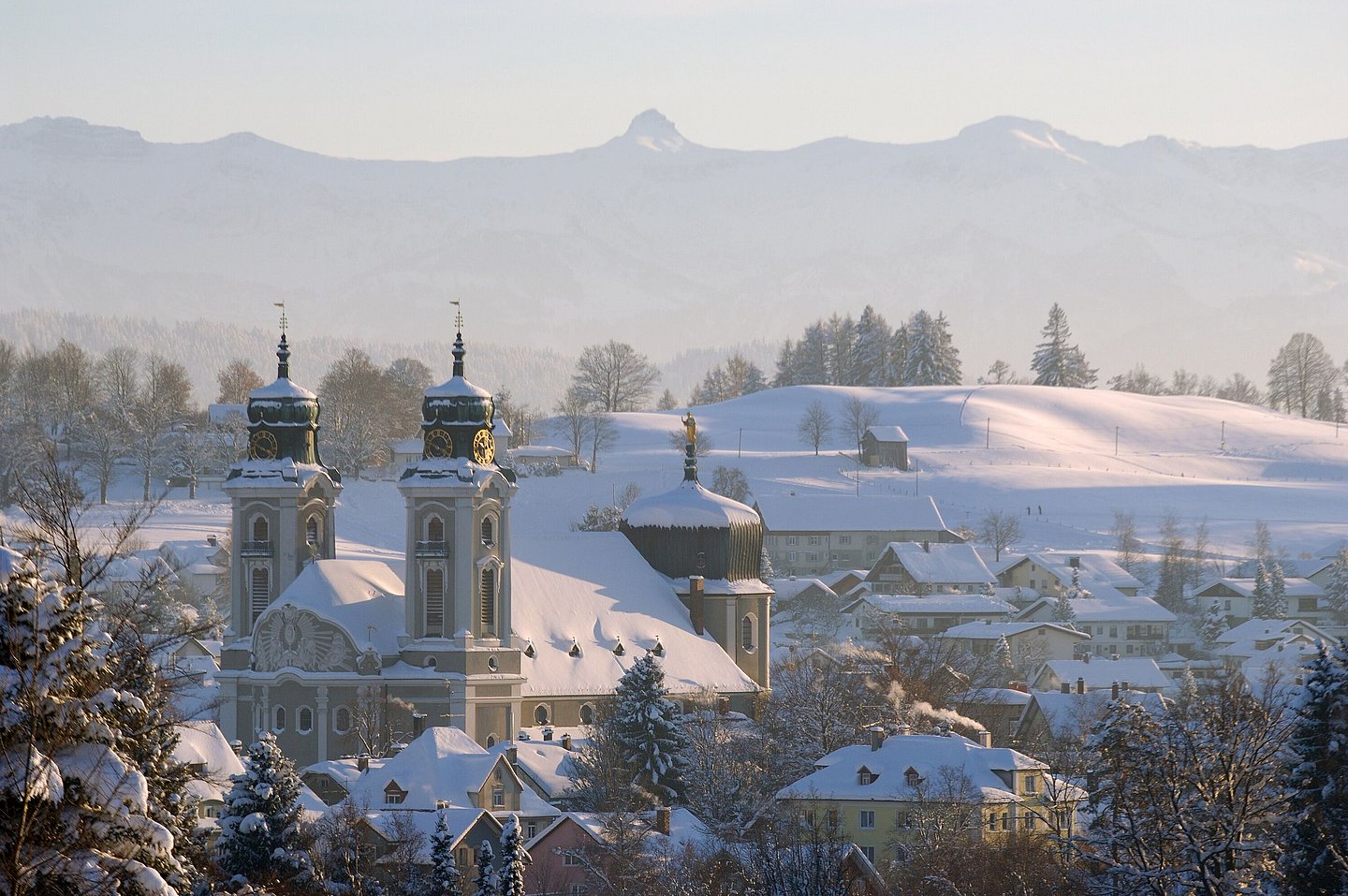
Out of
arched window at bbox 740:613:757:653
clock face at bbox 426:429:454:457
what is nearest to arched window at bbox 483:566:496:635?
clock face at bbox 426:429:454:457

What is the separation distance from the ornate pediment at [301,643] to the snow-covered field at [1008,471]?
43.6 meters

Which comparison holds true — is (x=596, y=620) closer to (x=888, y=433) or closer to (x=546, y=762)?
(x=546, y=762)

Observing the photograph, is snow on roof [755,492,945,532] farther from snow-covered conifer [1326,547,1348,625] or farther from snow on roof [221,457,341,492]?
snow on roof [221,457,341,492]

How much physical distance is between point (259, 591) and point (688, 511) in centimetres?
1734

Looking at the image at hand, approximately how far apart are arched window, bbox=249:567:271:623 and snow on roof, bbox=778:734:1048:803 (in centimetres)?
1825

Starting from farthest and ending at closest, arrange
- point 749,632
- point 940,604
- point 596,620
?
point 940,604 < point 749,632 < point 596,620

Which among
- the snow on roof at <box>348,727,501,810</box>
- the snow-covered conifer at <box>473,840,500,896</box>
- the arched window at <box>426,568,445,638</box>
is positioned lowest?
the snow on roof at <box>348,727,501,810</box>

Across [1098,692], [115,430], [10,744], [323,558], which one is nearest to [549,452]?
[115,430]

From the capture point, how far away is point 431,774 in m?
58.7

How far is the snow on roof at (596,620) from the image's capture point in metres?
75.6

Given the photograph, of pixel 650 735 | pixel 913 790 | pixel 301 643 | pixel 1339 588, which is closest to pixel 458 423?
pixel 301 643

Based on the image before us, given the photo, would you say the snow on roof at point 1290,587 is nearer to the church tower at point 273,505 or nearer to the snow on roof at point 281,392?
the snow on roof at point 281,392

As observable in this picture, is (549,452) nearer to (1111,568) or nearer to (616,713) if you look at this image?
(1111,568)

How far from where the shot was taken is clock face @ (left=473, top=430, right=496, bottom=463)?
71.5m
